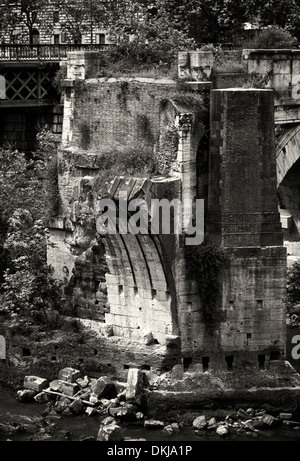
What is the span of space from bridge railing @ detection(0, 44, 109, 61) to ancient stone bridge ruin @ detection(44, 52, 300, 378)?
18737 millimetres

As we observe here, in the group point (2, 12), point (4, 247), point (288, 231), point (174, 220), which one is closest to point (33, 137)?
point (2, 12)

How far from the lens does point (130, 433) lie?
5356cm

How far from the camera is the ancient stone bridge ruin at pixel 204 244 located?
5531 cm

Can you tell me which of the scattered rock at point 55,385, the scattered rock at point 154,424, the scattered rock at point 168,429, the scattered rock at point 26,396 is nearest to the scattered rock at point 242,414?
the scattered rock at point 168,429

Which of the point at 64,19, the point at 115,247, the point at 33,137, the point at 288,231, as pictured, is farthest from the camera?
the point at 64,19

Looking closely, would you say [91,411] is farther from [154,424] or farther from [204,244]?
[204,244]

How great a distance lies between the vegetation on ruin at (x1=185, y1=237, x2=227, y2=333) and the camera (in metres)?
55.7

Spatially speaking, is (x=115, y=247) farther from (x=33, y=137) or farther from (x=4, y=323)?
(x=33, y=137)

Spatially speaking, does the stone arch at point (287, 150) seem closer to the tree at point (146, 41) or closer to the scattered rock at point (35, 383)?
the tree at point (146, 41)

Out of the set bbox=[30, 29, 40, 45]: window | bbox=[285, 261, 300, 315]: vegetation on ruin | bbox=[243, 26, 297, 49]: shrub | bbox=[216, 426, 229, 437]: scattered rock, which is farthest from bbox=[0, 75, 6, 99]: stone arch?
bbox=[216, 426, 229, 437]: scattered rock

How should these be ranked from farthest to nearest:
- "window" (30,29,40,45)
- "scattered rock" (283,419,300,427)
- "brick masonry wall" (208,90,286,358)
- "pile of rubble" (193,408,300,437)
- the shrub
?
"window" (30,29,40,45), the shrub, "brick masonry wall" (208,90,286,358), "scattered rock" (283,419,300,427), "pile of rubble" (193,408,300,437)

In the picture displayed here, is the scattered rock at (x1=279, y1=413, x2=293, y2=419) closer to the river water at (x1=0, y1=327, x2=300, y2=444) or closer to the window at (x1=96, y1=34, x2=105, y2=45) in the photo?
the river water at (x1=0, y1=327, x2=300, y2=444)

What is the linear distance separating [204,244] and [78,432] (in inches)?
253
